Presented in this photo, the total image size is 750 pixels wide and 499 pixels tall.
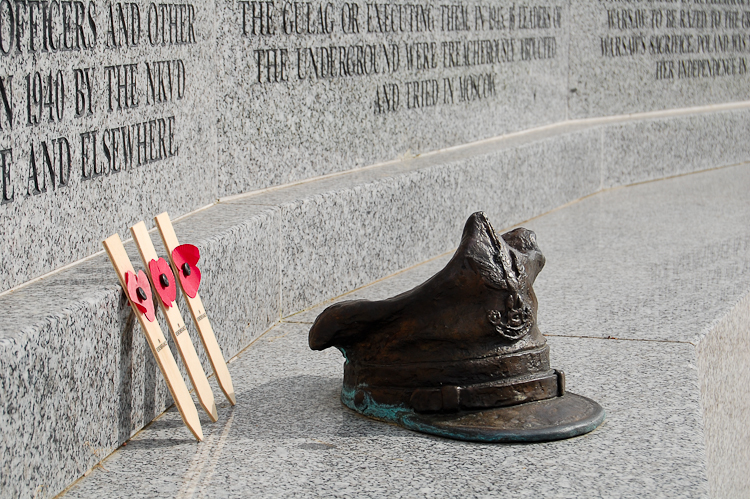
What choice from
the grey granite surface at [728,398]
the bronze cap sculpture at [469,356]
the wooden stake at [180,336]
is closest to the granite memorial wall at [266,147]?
the wooden stake at [180,336]

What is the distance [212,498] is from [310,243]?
1927 millimetres

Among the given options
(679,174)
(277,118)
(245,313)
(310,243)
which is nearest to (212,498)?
(245,313)

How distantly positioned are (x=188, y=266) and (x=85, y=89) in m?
0.66

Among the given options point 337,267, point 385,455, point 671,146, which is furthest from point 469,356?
point 671,146

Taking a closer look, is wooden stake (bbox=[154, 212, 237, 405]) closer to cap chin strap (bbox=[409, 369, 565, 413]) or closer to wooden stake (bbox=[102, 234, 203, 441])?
wooden stake (bbox=[102, 234, 203, 441])

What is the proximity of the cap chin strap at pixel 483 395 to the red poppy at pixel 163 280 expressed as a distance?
2.43 feet

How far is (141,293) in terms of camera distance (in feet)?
8.59

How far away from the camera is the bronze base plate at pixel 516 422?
2654mm

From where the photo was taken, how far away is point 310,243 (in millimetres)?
4152

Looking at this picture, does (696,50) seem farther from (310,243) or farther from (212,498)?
(212,498)

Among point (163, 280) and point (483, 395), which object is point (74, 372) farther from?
point (483, 395)

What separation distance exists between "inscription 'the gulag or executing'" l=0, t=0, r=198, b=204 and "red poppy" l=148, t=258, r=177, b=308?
0.41 m

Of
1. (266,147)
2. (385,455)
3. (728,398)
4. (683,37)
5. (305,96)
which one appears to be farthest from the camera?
(683,37)

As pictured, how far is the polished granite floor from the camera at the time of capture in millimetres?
2408
